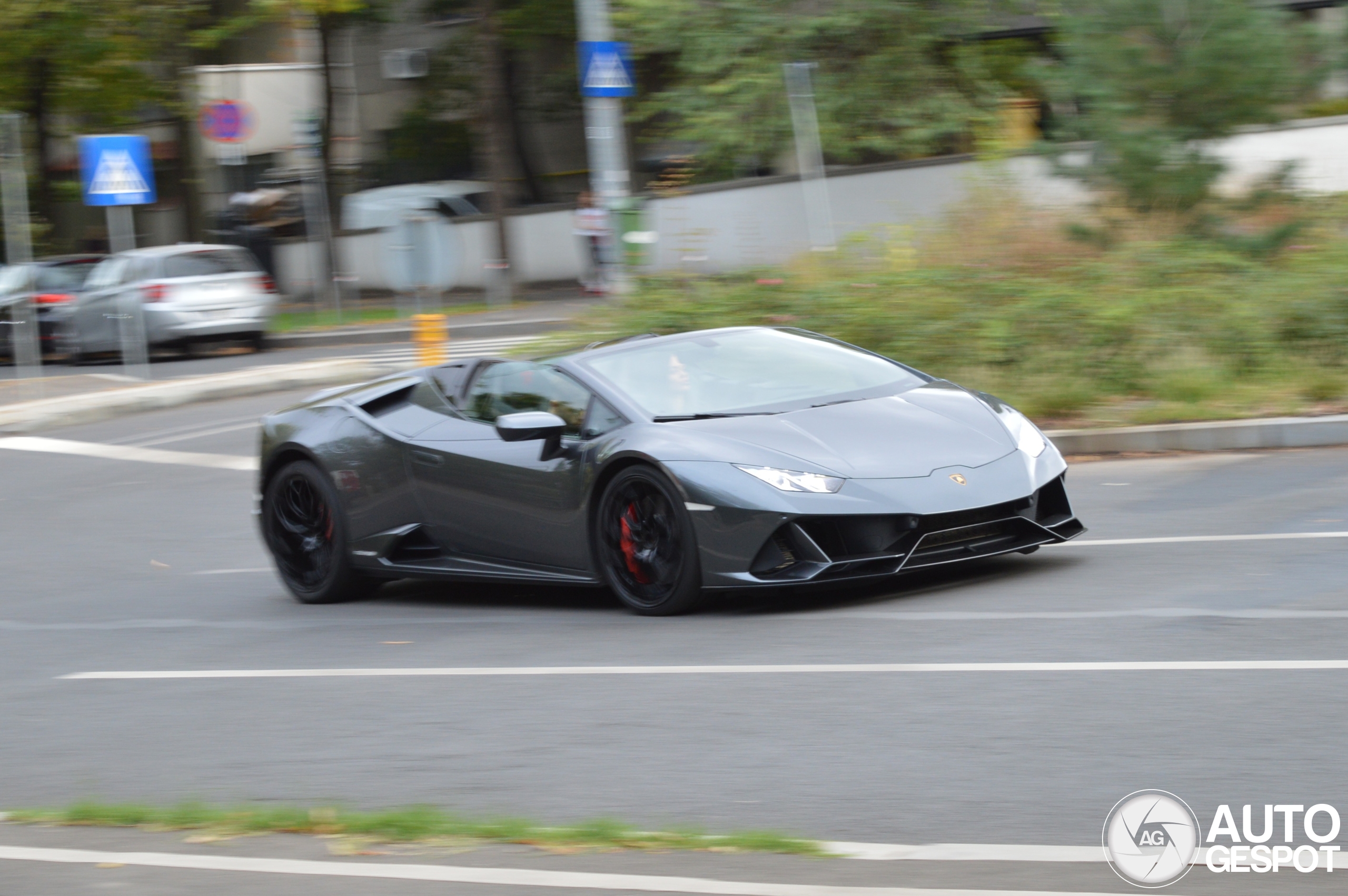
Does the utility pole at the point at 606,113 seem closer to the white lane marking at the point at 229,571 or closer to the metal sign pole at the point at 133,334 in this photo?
the metal sign pole at the point at 133,334

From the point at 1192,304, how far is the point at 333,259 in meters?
23.0

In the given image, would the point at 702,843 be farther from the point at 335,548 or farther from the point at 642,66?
the point at 642,66

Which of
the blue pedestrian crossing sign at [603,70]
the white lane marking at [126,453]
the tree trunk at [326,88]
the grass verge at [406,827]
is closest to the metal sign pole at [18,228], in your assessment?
the white lane marking at [126,453]

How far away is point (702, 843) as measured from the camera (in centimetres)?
393

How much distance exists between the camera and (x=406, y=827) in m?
4.18

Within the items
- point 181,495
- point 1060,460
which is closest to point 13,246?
point 181,495

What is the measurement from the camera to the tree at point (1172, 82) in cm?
1662

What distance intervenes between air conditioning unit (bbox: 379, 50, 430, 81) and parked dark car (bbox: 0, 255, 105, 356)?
56.3ft

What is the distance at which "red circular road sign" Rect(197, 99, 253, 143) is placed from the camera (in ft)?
114

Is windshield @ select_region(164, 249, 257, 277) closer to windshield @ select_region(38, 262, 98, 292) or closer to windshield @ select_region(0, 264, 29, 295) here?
windshield @ select_region(38, 262, 98, 292)

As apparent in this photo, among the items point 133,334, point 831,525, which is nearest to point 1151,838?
point 831,525

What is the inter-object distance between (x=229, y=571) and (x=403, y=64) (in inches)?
1324

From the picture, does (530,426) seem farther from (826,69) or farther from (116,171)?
(826,69)

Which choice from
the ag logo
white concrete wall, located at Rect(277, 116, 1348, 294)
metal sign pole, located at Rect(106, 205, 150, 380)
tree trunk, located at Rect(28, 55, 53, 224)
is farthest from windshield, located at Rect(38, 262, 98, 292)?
the ag logo
